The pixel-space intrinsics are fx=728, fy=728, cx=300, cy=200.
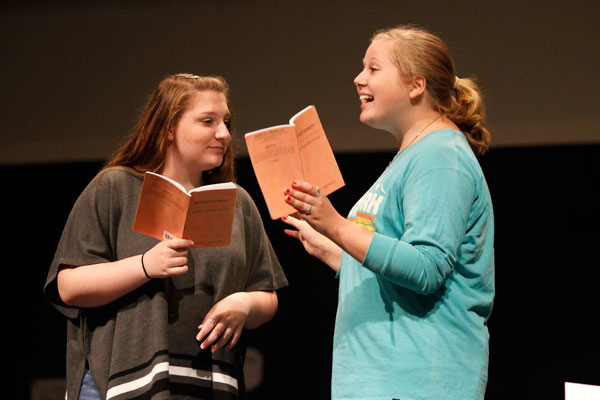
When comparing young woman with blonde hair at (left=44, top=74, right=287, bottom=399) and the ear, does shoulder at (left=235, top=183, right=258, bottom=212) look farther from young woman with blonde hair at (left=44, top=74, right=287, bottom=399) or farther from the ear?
the ear

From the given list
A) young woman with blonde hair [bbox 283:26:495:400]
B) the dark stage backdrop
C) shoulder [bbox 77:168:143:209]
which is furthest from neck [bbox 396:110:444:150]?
the dark stage backdrop

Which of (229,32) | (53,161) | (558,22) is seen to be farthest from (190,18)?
(558,22)

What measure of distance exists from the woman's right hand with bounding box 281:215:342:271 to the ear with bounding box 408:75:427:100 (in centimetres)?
44

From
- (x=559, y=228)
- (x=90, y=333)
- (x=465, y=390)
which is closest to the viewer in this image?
(x=465, y=390)

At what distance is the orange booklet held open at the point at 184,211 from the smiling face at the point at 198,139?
311 mm

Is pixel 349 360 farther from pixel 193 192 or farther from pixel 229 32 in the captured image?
pixel 229 32

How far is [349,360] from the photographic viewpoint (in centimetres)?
171

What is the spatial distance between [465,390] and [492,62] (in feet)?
7.27

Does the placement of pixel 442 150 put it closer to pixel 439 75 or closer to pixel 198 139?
pixel 439 75

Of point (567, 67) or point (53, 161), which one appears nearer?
point (567, 67)

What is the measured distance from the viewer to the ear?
186 cm

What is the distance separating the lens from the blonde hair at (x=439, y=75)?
186cm

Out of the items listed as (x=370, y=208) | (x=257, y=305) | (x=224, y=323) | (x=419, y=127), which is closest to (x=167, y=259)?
(x=224, y=323)

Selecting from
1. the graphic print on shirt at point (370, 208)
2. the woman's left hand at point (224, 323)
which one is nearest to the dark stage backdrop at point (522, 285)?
the woman's left hand at point (224, 323)
